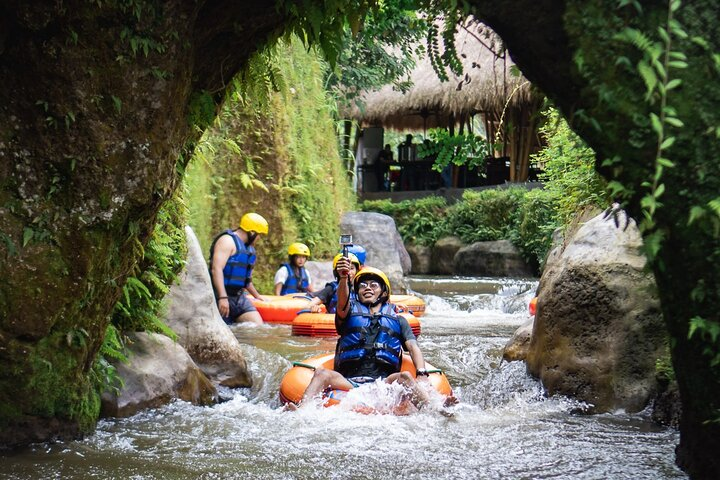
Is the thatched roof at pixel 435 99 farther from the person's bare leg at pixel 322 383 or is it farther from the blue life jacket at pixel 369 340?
the person's bare leg at pixel 322 383

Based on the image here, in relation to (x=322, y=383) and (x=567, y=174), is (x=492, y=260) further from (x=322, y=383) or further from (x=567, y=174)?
(x=322, y=383)

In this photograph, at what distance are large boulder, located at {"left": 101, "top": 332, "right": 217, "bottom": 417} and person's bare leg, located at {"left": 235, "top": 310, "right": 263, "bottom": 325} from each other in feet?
14.8

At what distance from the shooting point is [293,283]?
531 inches

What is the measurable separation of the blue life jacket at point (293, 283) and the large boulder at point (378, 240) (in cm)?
364

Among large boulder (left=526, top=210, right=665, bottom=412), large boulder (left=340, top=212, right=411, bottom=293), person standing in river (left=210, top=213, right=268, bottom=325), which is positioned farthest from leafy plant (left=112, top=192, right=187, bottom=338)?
large boulder (left=340, top=212, right=411, bottom=293)

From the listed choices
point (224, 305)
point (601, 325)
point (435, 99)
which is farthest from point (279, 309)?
point (435, 99)

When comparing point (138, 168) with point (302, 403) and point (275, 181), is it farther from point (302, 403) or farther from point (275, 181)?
point (275, 181)

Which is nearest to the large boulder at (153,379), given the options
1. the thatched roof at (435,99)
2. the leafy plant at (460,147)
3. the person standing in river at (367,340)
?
the person standing in river at (367,340)

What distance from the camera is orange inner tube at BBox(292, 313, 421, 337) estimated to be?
10.9 m

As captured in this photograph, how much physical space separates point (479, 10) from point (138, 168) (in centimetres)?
235

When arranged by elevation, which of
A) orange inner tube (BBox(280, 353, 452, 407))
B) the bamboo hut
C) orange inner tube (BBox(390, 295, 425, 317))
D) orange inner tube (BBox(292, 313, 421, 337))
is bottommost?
orange inner tube (BBox(280, 353, 452, 407))

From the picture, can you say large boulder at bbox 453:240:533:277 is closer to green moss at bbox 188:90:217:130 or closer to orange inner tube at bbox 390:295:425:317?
orange inner tube at bbox 390:295:425:317

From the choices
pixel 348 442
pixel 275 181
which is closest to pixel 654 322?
pixel 348 442

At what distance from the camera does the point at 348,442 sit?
19.0ft
